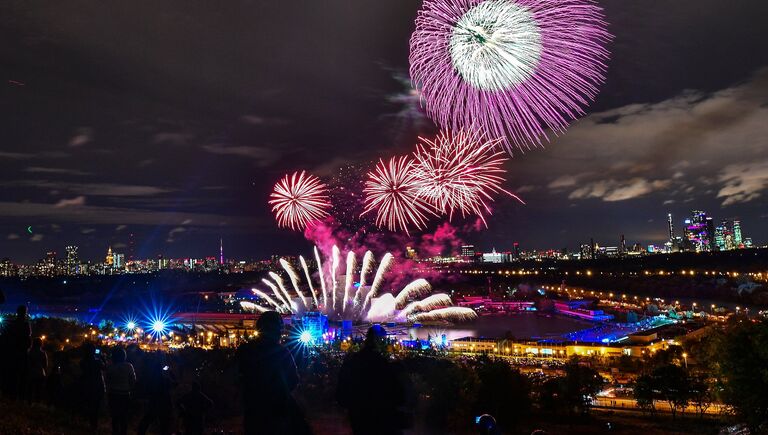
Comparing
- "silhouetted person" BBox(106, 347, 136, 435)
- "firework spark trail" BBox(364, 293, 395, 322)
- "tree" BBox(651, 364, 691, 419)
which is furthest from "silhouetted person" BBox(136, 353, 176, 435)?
"firework spark trail" BBox(364, 293, 395, 322)

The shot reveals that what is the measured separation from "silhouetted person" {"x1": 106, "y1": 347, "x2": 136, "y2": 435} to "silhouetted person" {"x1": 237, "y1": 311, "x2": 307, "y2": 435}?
10.4 feet

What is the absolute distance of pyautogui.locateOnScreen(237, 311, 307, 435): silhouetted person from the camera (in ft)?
10.6

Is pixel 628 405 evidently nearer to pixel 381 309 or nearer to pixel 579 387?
pixel 579 387

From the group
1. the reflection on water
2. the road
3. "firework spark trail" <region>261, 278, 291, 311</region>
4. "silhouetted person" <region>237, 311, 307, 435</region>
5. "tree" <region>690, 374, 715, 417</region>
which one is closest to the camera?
"silhouetted person" <region>237, 311, 307, 435</region>

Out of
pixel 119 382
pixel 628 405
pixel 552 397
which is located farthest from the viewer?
pixel 628 405

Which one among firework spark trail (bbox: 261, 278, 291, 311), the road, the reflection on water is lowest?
the road

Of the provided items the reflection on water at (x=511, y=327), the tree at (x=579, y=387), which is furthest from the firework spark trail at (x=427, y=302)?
the tree at (x=579, y=387)

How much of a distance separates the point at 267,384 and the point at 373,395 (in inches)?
25.6

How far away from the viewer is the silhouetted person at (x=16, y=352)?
6.55 metres

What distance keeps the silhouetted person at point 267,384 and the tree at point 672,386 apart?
2016 centimetres

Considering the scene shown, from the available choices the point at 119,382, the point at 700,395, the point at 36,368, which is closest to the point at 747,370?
the point at 700,395

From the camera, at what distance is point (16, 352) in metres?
6.68

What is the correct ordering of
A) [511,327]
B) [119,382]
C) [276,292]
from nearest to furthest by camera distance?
[119,382], [276,292], [511,327]

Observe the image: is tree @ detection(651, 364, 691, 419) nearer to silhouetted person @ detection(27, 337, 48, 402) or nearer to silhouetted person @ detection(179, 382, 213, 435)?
silhouetted person @ detection(179, 382, 213, 435)
